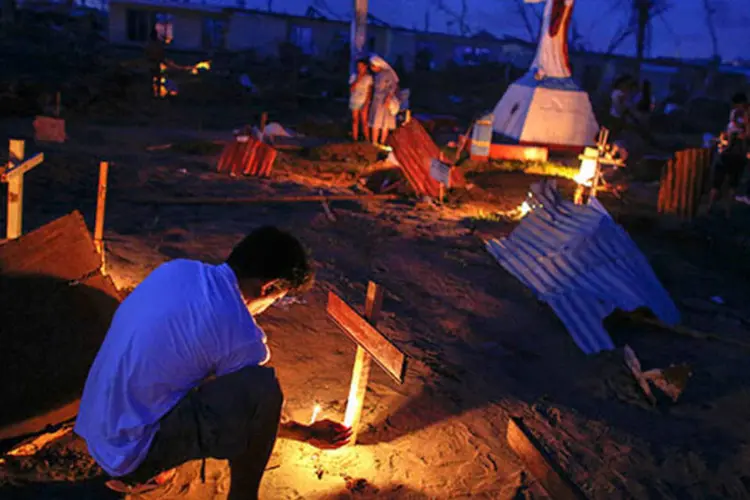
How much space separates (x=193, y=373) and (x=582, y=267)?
431 centimetres

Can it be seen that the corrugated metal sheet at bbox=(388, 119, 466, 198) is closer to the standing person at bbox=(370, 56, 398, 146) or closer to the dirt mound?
the dirt mound

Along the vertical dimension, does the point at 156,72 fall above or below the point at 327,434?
above

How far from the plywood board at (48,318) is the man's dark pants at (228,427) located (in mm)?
1119

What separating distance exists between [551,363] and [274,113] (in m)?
16.5

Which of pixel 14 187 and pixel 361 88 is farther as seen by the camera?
pixel 361 88

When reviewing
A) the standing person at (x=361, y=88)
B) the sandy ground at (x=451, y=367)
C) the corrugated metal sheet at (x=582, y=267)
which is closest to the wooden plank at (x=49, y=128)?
the sandy ground at (x=451, y=367)

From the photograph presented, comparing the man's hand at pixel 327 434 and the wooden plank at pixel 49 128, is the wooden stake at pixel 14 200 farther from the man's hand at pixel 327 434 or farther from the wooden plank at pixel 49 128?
the wooden plank at pixel 49 128

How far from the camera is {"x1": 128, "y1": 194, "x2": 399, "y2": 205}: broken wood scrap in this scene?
26.7ft

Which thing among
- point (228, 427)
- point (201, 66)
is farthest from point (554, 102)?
point (201, 66)

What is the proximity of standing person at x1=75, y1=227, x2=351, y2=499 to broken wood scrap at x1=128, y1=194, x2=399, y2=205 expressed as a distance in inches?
234

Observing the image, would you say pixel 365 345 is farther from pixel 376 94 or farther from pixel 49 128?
pixel 376 94

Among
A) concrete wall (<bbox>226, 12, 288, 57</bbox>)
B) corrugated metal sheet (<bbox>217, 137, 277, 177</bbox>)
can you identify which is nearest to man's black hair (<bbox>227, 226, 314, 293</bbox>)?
corrugated metal sheet (<bbox>217, 137, 277, 177</bbox>)

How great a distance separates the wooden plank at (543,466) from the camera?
1812 mm

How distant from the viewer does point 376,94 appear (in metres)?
12.9
